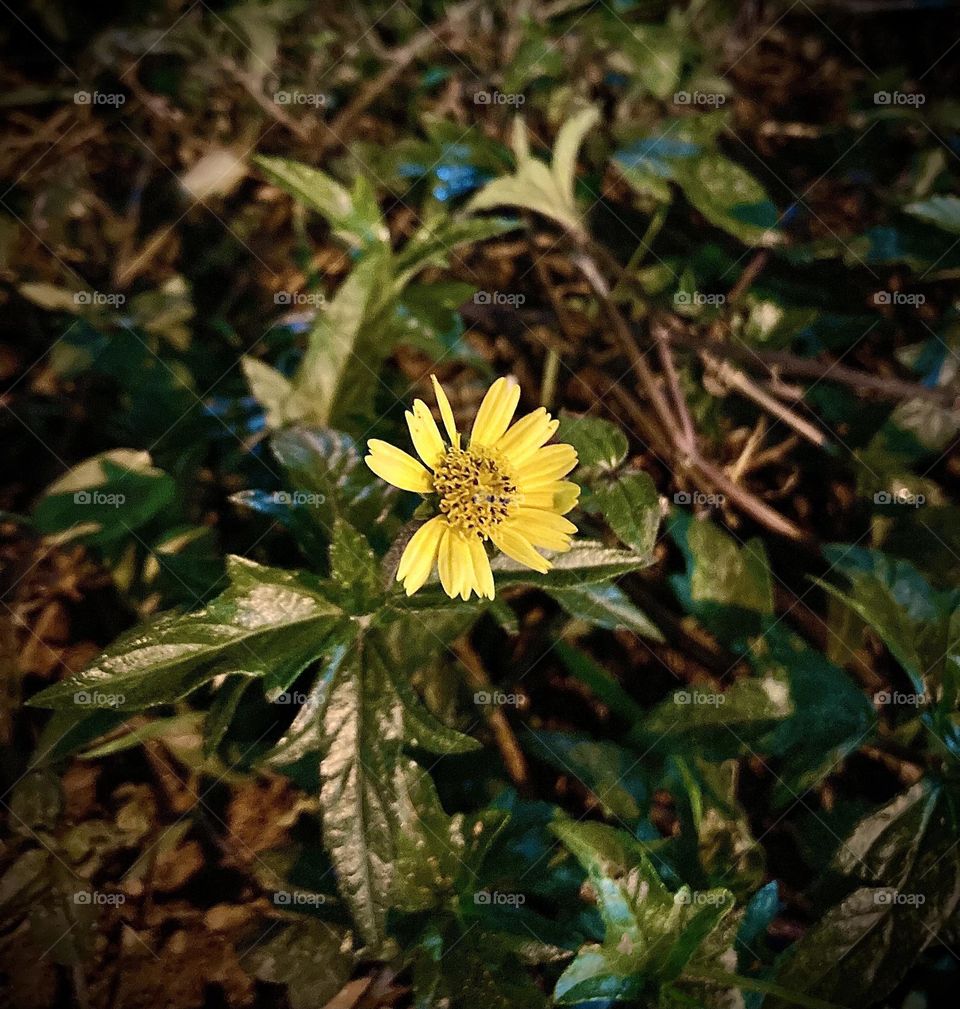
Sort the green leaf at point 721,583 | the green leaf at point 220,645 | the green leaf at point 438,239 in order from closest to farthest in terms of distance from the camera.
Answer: the green leaf at point 220,645 → the green leaf at point 721,583 → the green leaf at point 438,239

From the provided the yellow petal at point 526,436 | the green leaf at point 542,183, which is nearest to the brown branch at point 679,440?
the green leaf at point 542,183

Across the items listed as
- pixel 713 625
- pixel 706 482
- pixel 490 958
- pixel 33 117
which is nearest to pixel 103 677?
pixel 490 958

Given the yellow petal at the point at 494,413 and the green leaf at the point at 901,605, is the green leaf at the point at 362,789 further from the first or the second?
the green leaf at the point at 901,605

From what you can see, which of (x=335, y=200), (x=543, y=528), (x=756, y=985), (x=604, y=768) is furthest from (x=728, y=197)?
(x=756, y=985)

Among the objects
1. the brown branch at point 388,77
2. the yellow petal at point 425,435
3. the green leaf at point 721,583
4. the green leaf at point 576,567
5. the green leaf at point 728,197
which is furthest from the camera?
the brown branch at point 388,77

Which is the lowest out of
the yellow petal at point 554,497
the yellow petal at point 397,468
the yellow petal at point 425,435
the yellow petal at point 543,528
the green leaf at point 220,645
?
the green leaf at point 220,645

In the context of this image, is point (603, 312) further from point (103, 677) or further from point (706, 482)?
point (103, 677)

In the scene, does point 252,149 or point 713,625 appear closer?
point 713,625

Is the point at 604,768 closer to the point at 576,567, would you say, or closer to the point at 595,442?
the point at 576,567
